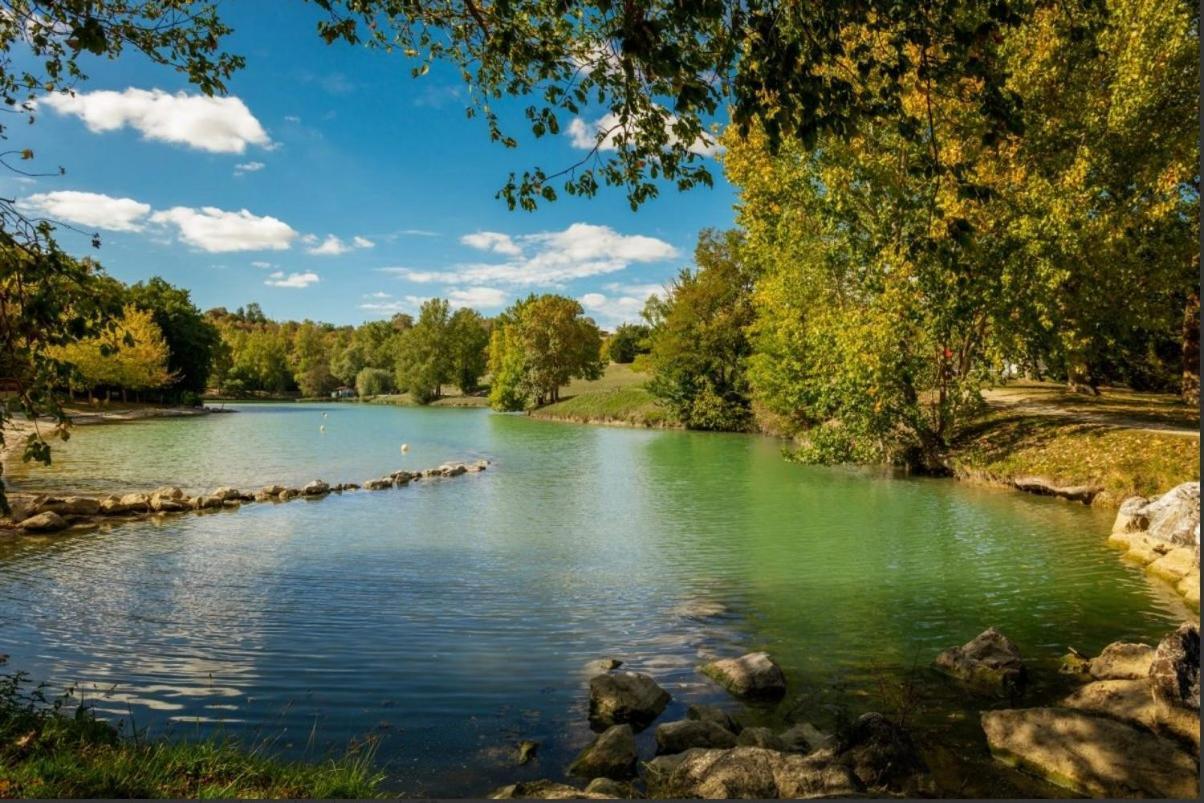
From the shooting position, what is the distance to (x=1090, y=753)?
246 inches

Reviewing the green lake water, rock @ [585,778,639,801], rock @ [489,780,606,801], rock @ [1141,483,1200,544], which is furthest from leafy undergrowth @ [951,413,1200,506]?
rock @ [489,780,606,801]

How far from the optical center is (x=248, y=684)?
804 centimetres

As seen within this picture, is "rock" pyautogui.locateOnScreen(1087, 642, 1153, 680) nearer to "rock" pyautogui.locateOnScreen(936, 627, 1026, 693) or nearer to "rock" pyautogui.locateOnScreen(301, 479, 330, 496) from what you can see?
"rock" pyautogui.locateOnScreen(936, 627, 1026, 693)

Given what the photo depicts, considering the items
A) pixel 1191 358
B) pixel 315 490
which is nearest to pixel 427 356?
pixel 315 490

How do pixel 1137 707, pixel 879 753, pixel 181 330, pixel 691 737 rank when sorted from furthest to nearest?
pixel 181 330
pixel 1137 707
pixel 691 737
pixel 879 753

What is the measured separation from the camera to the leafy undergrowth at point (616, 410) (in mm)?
61006

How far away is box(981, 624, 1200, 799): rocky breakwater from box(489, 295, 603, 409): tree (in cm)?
8170

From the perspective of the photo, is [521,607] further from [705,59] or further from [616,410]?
[616,410]

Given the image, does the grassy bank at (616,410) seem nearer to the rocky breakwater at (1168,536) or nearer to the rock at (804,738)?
the rocky breakwater at (1168,536)

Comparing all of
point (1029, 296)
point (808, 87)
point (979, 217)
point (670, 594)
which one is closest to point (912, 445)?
point (1029, 296)

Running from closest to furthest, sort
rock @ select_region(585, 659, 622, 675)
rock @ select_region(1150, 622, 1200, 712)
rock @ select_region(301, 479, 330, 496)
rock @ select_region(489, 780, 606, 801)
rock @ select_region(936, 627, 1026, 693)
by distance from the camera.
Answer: rock @ select_region(489, 780, 606, 801)
rock @ select_region(1150, 622, 1200, 712)
rock @ select_region(936, 627, 1026, 693)
rock @ select_region(585, 659, 622, 675)
rock @ select_region(301, 479, 330, 496)

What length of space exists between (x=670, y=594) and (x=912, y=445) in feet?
60.8

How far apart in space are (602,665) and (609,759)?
257cm

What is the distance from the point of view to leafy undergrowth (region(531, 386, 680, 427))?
61006 mm
